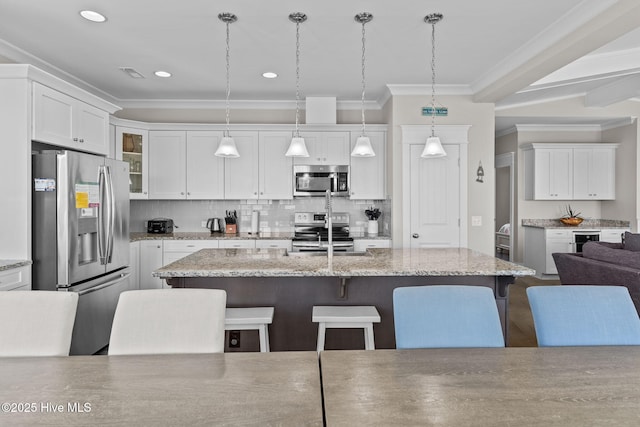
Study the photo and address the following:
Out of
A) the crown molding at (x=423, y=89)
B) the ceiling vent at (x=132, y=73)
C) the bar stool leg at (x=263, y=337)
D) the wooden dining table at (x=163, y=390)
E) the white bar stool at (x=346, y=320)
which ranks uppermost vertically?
the ceiling vent at (x=132, y=73)

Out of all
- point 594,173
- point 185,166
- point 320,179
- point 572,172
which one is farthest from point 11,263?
point 594,173

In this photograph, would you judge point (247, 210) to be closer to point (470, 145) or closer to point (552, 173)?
point (470, 145)

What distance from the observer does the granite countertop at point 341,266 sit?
2352 millimetres

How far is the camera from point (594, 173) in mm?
6594

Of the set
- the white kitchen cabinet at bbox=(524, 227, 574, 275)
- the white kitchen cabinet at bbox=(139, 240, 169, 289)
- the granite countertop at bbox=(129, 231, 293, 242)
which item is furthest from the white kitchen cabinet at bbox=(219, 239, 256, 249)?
the white kitchen cabinet at bbox=(524, 227, 574, 275)

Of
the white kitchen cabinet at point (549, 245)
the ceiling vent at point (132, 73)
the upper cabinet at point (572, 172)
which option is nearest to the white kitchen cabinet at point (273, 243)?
the ceiling vent at point (132, 73)

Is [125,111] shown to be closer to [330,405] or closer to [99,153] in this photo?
[99,153]

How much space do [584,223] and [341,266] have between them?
19.7ft

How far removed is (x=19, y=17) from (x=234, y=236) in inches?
116

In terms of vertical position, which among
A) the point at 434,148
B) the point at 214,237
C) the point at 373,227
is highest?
the point at 434,148

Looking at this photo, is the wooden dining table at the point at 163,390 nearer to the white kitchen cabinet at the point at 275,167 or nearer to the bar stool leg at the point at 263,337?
the bar stool leg at the point at 263,337

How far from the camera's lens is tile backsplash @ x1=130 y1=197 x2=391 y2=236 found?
5438 mm

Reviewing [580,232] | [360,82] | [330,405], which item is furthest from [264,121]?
[580,232]

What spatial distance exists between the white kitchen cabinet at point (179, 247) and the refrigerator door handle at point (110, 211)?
123 cm
